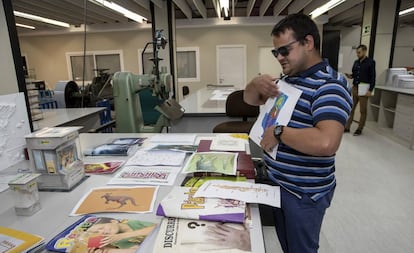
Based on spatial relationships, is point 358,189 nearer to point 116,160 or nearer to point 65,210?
point 116,160

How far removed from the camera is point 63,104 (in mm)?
4219

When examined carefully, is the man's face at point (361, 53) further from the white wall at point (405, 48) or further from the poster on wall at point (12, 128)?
the poster on wall at point (12, 128)

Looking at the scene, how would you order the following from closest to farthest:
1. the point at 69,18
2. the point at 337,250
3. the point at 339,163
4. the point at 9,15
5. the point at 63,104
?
the point at 9,15, the point at 337,250, the point at 339,163, the point at 63,104, the point at 69,18

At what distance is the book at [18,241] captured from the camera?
749 millimetres

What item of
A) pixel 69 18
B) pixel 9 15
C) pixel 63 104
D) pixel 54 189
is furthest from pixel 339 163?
pixel 69 18

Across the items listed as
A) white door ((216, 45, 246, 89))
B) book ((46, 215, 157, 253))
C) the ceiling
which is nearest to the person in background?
the ceiling

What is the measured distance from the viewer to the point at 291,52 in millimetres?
1064

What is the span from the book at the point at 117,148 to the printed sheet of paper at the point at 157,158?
77 millimetres

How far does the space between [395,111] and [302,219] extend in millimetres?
4853

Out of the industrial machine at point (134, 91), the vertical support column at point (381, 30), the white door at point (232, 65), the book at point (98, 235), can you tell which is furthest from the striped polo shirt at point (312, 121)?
the white door at point (232, 65)

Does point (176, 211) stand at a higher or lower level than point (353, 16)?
lower

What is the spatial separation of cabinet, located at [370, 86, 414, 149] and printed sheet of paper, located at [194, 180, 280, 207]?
4.46 metres

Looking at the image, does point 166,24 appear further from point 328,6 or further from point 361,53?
point 361,53

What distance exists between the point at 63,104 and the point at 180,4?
3.54 m
